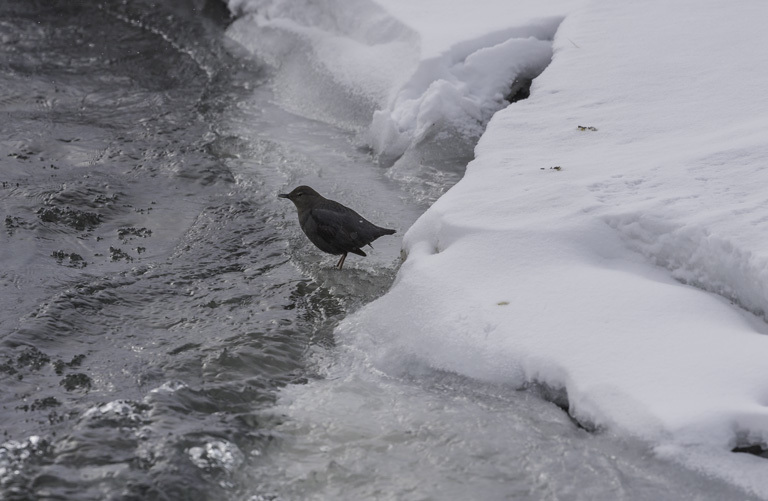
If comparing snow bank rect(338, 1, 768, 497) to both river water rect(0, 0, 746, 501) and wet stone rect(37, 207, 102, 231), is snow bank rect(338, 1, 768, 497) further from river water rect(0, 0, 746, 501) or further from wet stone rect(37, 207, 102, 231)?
wet stone rect(37, 207, 102, 231)

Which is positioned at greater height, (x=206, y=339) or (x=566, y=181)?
(x=566, y=181)

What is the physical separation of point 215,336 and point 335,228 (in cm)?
110

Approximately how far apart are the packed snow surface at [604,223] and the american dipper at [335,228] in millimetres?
438

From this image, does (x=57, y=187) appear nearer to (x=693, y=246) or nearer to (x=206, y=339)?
(x=206, y=339)

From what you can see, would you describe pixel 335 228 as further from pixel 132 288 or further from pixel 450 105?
pixel 450 105

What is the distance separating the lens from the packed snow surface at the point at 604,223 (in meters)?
3.54

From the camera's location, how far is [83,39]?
1017 centimetres

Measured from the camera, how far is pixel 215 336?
4.64 meters

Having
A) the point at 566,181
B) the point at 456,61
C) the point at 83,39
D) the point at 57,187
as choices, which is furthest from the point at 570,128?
the point at 83,39

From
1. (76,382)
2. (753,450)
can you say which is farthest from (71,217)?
(753,450)

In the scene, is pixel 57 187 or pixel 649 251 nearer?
pixel 649 251

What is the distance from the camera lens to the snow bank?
11.4 feet

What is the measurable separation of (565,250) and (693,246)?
61 cm

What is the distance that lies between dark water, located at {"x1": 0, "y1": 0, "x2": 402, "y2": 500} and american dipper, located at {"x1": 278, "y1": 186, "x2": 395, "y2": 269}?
0.65 ft
